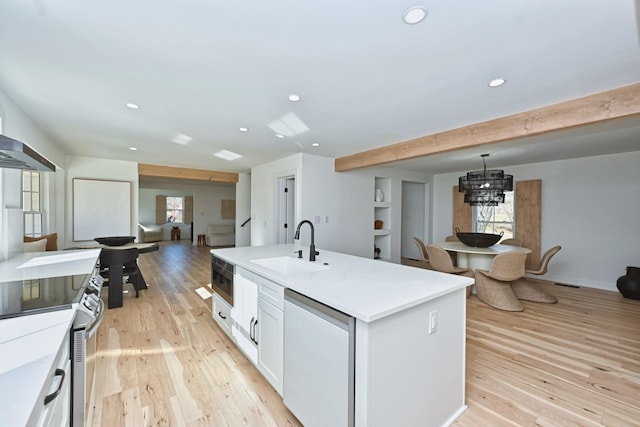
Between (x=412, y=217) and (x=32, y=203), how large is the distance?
755cm

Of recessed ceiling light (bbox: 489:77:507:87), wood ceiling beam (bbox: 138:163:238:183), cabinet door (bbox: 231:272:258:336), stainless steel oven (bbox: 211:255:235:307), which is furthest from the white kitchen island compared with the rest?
wood ceiling beam (bbox: 138:163:238:183)

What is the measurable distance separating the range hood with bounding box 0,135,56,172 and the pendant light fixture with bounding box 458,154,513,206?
4.70 metres

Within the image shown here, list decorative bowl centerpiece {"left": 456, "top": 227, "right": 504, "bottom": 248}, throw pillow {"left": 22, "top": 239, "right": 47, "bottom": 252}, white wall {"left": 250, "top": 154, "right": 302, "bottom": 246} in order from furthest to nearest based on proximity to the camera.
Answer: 1. white wall {"left": 250, "top": 154, "right": 302, "bottom": 246}
2. decorative bowl centerpiece {"left": 456, "top": 227, "right": 504, "bottom": 248}
3. throw pillow {"left": 22, "top": 239, "right": 47, "bottom": 252}

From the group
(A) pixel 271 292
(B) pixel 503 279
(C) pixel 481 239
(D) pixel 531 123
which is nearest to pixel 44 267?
(A) pixel 271 292

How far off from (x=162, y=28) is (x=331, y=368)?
6.77 ft

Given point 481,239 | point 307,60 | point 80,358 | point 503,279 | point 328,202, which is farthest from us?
point 328,202

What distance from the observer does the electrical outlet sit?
4.85 feet

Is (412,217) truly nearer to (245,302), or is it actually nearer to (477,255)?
(477,255)

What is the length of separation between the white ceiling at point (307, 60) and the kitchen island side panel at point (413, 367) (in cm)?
157

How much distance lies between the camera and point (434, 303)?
4.98 ft

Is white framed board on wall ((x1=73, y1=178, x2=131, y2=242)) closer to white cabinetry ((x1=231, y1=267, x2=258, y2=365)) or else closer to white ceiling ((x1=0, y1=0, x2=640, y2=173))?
white ceiling ((x1=0, y1=0, x2=640, y2=173))

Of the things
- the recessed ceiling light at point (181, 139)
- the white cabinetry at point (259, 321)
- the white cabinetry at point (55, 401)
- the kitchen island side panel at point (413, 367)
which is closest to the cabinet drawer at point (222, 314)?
the white cabinetry at point (259, 321)

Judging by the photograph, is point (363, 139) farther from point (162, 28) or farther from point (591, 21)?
point (162, 28)

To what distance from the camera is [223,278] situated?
2682 mm
